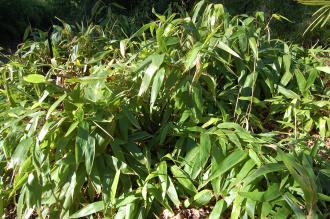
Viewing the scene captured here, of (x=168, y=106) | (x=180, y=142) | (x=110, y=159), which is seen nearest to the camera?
(x=110, y=159)

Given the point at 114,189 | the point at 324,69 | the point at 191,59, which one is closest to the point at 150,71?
the point at 191,59

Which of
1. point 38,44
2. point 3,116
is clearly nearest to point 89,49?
point 38,44

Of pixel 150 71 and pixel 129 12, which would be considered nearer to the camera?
pixel 150 71

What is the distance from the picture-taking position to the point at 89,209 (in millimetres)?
2336

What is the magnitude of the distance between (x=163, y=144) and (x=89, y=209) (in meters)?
0.63

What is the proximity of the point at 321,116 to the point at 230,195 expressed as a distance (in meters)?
1.19

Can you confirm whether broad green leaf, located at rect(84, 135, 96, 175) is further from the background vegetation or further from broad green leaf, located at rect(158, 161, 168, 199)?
the background vegetation

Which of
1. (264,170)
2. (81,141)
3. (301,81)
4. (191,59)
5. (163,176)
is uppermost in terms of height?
(191,59)

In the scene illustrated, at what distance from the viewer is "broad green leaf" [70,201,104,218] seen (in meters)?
2.32

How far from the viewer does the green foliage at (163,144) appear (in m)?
2.24

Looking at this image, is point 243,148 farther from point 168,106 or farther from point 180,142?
point 168,106

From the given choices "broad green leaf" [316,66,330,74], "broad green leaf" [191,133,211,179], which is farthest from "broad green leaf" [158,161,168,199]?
"broad green leaf" [316,66,330,74]

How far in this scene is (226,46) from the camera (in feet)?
9.24

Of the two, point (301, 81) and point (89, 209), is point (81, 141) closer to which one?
point (89, 209)
